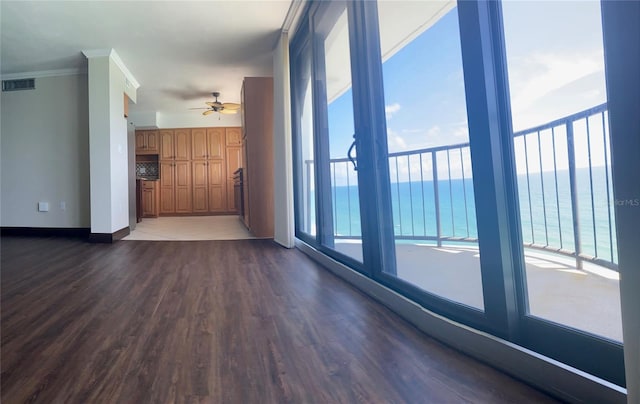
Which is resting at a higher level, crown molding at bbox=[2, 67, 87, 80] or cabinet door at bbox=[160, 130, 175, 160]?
crown molding at bbox=[2, 67, 87, 80]

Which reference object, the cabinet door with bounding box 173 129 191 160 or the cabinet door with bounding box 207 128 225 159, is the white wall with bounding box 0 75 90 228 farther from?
the cabinet door with bounding box 207 128 225 159

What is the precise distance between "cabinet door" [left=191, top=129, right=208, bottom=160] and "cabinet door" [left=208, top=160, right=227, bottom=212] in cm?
32

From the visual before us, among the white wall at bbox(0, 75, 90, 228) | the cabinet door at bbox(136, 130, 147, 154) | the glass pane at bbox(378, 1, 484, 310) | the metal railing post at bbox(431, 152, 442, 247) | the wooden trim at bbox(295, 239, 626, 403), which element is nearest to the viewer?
the wooden trim at bbox(295, 239, 626, 403)

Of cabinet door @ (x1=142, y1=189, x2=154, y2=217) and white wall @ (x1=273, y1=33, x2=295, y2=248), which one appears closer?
white wall @ (x1=273, y1=33, x2=295, y2=248)

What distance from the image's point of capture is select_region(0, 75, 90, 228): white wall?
13.7 ft

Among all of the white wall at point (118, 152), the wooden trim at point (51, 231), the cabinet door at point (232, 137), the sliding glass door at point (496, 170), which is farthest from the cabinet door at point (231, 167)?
the sliding glass door at point (496, 170)

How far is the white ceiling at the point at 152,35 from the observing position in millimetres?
2891

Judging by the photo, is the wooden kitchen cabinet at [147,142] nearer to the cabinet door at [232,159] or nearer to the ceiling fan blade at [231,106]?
the cabinet door at [232,159]

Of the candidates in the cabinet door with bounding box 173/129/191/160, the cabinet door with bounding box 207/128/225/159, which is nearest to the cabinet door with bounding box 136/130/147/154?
the cabinet door with bounding box 173/129/191/160

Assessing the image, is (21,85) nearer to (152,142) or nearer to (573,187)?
(152,142)

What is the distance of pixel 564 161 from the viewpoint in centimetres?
92

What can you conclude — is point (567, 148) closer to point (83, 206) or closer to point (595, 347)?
point (595, 347)

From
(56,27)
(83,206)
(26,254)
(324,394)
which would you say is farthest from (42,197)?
(324,394)

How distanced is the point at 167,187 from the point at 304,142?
548cm
